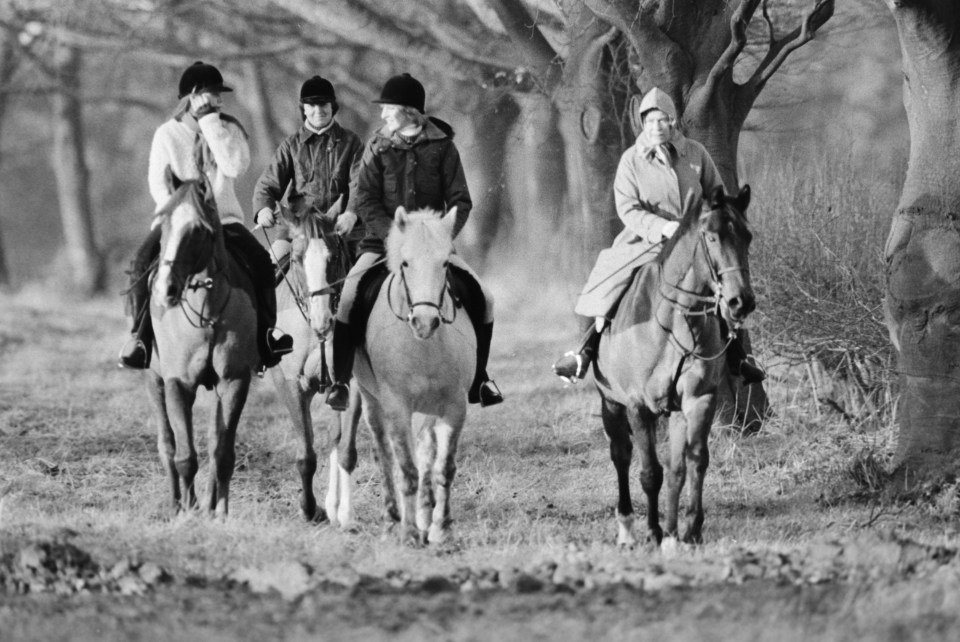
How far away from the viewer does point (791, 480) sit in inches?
528

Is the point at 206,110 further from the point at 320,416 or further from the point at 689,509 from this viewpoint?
the point at 320,416

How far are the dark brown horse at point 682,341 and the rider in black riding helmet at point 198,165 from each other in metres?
2.38

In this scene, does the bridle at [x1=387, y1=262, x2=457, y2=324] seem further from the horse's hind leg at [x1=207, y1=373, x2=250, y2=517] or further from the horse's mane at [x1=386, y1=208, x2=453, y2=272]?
the horse's hind leg at [x1=207, y1=373, x2=250, y2=517]

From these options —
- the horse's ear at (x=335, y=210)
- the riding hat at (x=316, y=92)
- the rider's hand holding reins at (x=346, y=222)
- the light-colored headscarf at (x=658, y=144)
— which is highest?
the riding hat at (x=316, y=92)

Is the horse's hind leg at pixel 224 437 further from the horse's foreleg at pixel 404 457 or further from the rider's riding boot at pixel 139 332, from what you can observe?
the horse's foreleg at pixel 404 457

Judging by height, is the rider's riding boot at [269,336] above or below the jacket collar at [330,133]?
below

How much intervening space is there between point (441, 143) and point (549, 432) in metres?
4.73

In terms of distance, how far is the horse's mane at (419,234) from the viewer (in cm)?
1059

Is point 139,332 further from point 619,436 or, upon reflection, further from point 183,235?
point 619,436

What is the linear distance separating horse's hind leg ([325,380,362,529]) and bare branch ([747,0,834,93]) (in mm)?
4238

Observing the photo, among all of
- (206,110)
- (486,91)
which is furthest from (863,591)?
(486,91)

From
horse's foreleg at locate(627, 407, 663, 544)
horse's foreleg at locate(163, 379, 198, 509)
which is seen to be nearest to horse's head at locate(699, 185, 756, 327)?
horse's foreleg at locate(627, 407, 663, 544)

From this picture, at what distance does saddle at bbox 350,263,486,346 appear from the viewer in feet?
37.1

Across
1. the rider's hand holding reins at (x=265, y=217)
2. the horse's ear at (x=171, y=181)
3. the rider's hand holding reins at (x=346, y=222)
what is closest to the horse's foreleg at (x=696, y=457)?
the rider's hand holding reins at (x=346, y=222)
